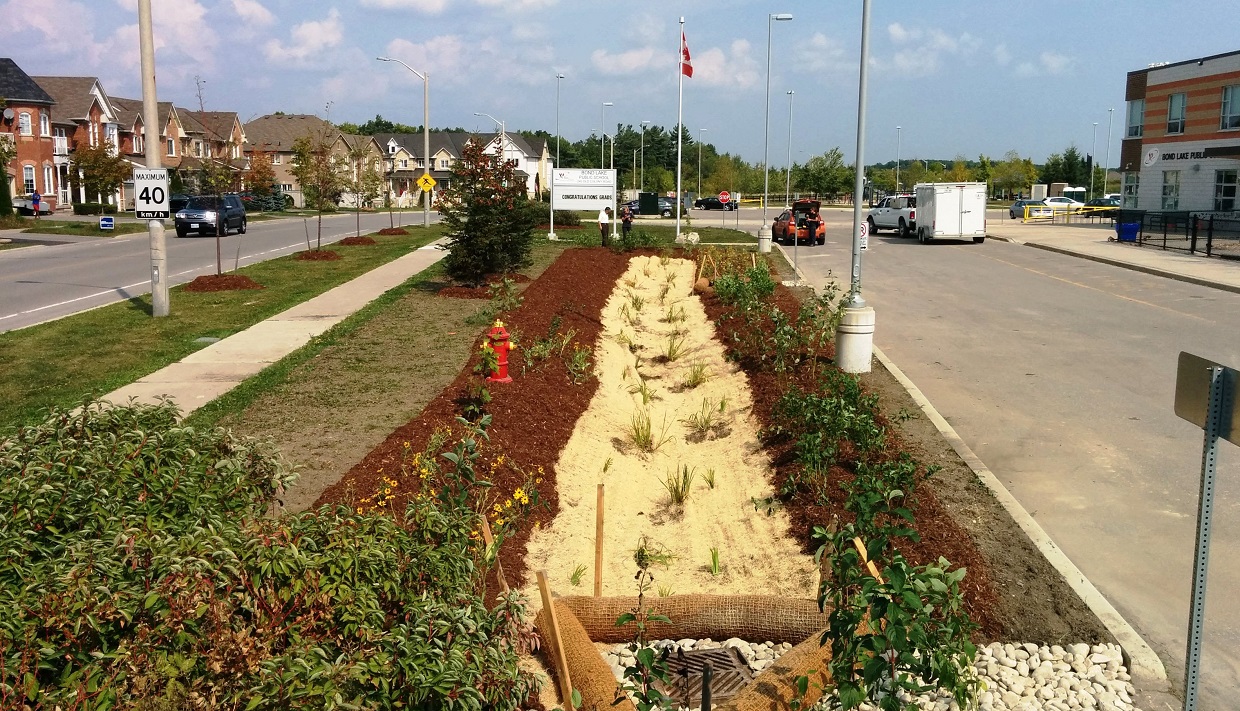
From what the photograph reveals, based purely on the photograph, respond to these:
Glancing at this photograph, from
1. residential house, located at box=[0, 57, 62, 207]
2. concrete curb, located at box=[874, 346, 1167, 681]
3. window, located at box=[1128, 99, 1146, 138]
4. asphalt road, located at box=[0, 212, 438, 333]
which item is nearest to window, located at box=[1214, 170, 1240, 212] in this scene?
window, located at box=[1128, 99, 1146, 138]

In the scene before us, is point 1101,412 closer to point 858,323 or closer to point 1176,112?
point 858,323

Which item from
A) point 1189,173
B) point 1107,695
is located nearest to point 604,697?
point 1107,695

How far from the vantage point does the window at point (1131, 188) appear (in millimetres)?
54109

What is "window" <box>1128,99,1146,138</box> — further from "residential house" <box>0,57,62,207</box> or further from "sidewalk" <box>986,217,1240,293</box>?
"residential house" <box>0,57,62,207</box>

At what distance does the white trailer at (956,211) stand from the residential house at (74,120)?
165 ft

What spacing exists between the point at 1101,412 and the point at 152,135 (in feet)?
47.9

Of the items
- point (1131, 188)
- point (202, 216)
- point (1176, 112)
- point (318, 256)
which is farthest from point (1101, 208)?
point (318, 256)

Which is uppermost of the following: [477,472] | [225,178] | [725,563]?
[225,178]

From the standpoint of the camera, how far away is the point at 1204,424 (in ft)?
15.5

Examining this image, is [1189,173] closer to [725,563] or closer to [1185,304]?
[1185,304]

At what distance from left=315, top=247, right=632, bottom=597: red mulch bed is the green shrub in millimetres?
1531

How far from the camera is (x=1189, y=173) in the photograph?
49.3 metres

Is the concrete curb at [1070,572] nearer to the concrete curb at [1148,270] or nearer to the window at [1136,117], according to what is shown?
the concrete curb at [1148,270]

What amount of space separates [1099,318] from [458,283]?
12.4 m
